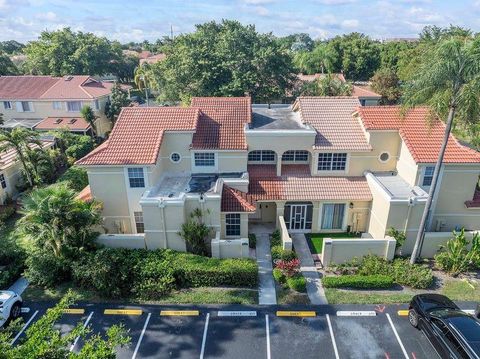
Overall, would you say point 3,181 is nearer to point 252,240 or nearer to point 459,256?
point 252,240

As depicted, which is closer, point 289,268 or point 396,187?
point 289,268

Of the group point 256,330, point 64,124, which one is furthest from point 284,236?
point 64,124

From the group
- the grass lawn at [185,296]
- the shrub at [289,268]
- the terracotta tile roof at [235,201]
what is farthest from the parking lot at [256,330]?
the terracotta tile roof at [235,201]

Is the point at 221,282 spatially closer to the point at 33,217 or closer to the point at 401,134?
the point at 33,217

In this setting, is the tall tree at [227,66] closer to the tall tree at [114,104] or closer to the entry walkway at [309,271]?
the tall tree at [114,104]

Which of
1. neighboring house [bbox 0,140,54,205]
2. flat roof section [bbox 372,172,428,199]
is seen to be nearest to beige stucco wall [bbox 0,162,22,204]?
neighboring house [bbox 0,140,54,205]

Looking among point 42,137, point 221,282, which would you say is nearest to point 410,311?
point 221,282

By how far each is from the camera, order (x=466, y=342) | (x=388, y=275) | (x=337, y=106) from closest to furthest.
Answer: (x=466, y=342) → (x=388, y=275) → (x=337, y=106)
